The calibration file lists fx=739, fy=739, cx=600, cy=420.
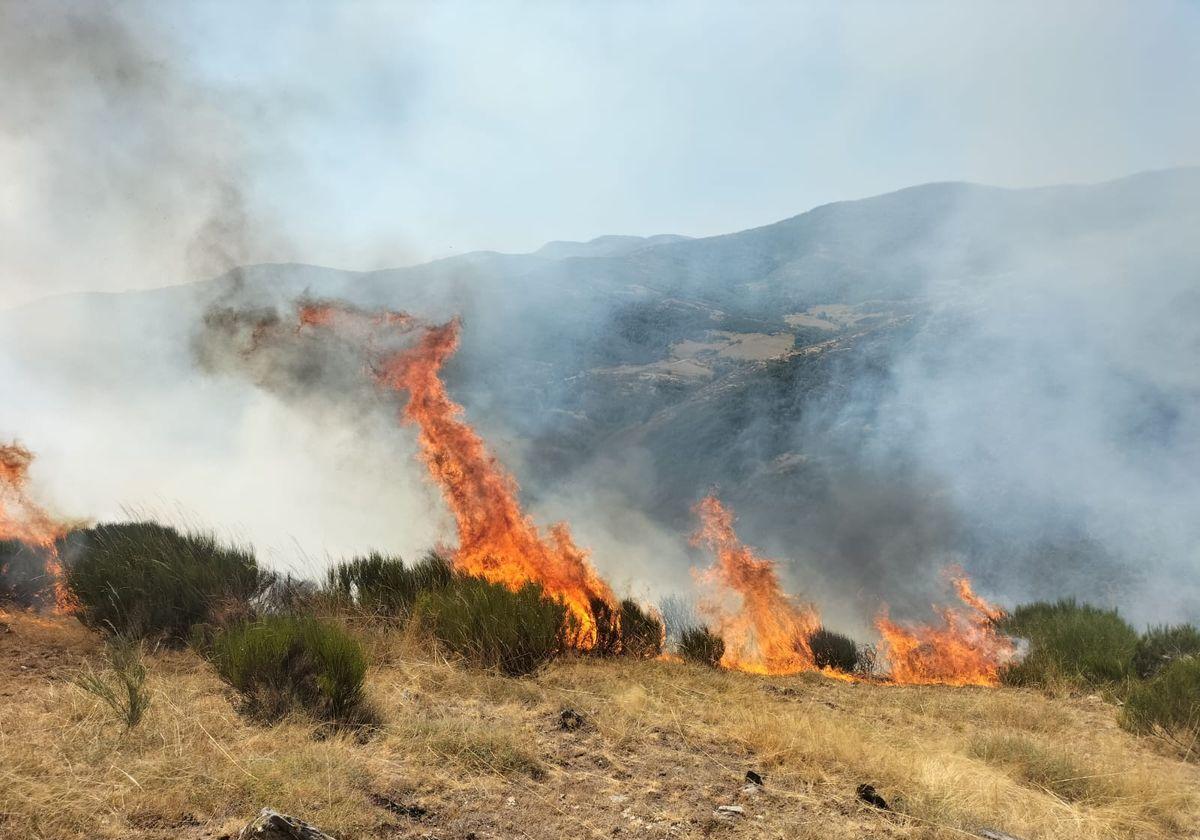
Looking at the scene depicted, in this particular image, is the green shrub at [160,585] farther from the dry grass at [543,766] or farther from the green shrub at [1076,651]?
the green shrub at [1076,651]

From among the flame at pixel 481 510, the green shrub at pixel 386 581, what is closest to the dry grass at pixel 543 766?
the green shrub at pixel 386 581

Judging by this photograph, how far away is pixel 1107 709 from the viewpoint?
27.0ft

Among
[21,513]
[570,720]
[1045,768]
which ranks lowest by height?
[1045,768]

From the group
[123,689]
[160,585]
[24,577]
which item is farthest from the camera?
[24,577]

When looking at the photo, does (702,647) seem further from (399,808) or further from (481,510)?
(399,808)

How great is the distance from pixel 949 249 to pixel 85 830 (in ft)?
236

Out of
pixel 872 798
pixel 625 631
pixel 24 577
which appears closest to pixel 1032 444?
pixel 625 631

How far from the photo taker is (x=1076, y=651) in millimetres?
9930

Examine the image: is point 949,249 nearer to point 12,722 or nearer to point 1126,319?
point 1126,319

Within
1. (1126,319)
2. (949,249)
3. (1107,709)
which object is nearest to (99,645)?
(1107,709)

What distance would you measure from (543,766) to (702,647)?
5011 mm

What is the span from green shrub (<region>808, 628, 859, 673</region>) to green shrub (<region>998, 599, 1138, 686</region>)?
2.26m

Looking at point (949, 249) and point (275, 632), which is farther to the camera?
point (949, 249)

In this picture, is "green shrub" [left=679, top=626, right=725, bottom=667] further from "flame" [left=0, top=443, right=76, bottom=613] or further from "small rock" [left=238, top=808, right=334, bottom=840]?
"flame" [left=0, top=443, right=76, bottom=613]
